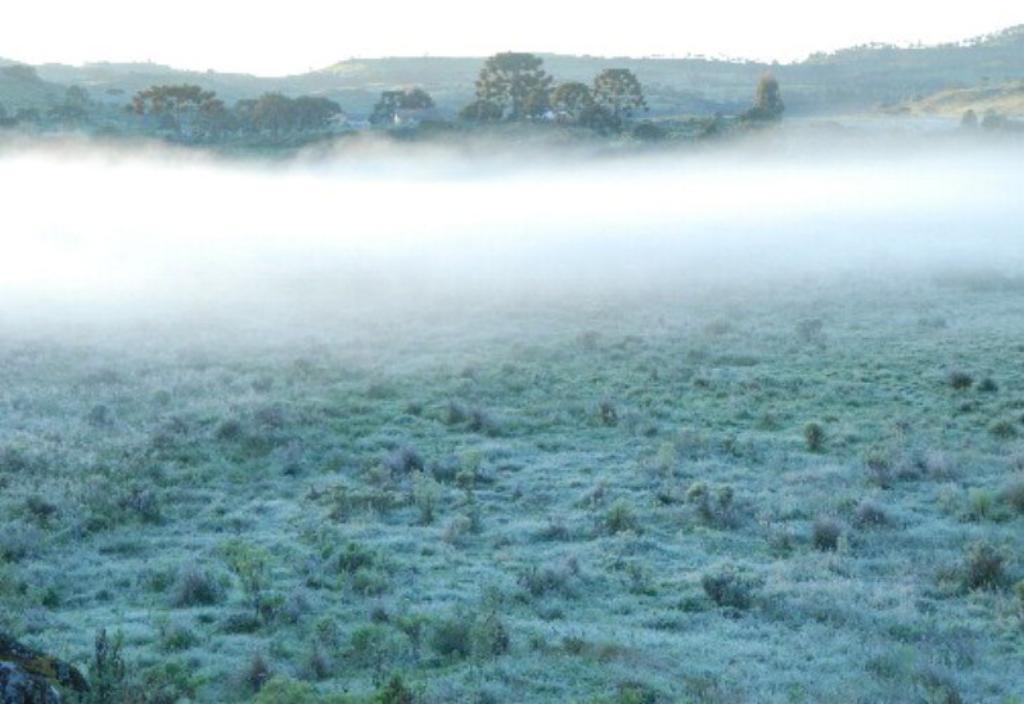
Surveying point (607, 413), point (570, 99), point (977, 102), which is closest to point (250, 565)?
point (607, 413)

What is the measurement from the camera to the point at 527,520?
14461 millimetres

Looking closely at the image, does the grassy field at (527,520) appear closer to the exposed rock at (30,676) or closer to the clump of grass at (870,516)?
the clump of grass at (870,516)

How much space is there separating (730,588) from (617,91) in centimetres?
8222

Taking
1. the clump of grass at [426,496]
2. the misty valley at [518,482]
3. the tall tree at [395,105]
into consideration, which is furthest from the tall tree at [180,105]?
the clump of grass at [426,496]

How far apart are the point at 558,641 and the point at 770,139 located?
240ft

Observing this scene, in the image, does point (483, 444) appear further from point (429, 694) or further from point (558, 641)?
point (429, 694)

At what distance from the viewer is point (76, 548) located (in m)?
13.3

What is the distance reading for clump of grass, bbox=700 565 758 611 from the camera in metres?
11.5

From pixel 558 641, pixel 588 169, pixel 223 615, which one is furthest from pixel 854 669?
pixel 588 169

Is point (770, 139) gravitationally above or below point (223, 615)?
above

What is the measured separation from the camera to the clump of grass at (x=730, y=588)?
11516mm

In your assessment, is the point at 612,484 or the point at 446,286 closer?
the point at 612,484

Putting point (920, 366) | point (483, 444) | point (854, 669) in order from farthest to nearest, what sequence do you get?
point (920, 366) < point (483, 444) < point (854, 669)

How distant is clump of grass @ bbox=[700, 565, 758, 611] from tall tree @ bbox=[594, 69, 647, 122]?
263 ft
